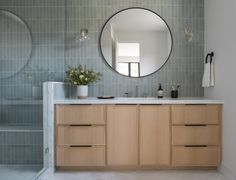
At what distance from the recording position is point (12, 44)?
2.94 m

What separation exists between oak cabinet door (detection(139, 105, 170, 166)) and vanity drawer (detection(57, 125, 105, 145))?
486 millimetres

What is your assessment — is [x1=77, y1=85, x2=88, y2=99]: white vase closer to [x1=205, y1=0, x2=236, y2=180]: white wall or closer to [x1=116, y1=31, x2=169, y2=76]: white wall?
[x1=116, y1=31, x2=169, y2=76]: white wall

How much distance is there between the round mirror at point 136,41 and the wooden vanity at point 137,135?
0.77 meters

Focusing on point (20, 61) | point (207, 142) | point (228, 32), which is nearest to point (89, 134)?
point (20, 61)

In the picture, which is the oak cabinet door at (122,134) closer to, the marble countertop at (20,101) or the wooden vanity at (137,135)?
the wooden vanity at (137,135)

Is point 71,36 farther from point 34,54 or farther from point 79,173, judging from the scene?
point 79,173

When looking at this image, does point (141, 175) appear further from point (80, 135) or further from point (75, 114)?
point (75, 114)

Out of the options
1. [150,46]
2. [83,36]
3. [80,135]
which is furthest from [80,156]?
[150,46]

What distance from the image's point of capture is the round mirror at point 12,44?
9.17 ft

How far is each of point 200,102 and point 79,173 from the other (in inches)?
60.9

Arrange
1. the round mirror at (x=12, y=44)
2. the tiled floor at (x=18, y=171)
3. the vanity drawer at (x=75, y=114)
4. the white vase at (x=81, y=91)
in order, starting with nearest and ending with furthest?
the tiled floor at (x=18, y=171)
the round mirror at (x=12, y=44)
the vanity drawer at (x=75, y=114)
the white vase at (x=81, y=91)

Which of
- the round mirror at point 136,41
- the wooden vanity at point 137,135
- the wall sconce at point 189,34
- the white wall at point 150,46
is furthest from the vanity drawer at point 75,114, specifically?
the wall sconce at point 189,34

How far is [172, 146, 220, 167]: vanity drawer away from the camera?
316 centimetres

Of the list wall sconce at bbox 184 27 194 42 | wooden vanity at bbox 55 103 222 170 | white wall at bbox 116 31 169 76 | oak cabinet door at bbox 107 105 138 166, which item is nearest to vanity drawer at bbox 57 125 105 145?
wooden vanity at bbox 55 103 222 170
